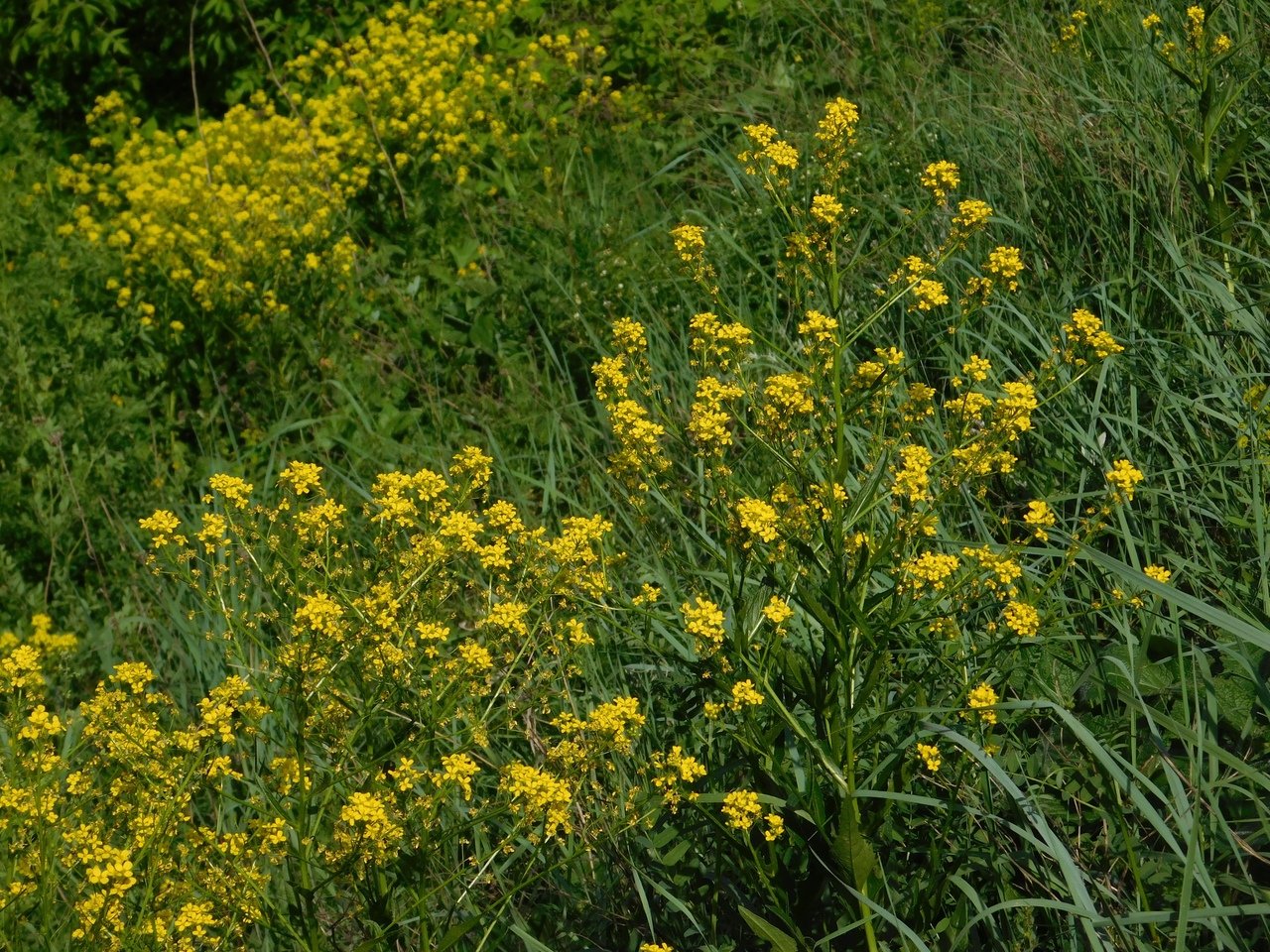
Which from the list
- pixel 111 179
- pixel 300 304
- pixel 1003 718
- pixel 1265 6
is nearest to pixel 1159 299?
pixel 1265 6

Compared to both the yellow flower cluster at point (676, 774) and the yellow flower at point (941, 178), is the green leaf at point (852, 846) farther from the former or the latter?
the yellow flower at point (941, 178)

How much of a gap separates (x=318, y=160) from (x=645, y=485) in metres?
3.69

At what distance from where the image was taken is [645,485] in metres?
2.51

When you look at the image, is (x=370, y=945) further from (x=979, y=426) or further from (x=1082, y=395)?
(x=1082, y=395)

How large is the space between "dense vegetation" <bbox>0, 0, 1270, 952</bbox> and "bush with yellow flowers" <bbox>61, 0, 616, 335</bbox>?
3 cm

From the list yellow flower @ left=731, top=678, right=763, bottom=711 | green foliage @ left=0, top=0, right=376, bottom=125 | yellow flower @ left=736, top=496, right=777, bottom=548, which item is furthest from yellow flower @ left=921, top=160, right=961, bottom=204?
green foliage @ left=0, top=0, right=376, bottom=125

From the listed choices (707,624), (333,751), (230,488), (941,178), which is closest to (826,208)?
(941,178)

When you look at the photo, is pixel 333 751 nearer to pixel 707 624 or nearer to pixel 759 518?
pixel 707 624

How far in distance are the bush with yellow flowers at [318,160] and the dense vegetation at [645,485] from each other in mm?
31

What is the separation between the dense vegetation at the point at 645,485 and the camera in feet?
7.61

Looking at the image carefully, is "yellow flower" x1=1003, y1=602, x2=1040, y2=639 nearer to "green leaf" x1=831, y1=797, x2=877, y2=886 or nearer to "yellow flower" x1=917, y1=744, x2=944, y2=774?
"yellow flower" x1=917, y1=744, x2=944, y2=774

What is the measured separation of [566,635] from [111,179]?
16.0ft

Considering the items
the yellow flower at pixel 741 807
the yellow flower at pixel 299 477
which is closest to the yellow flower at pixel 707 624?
the yellow flower at pixel 741 807

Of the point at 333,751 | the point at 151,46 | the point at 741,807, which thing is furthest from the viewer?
the point at 151,46
